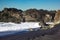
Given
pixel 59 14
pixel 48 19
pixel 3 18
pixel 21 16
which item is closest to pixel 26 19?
pixel 21 16

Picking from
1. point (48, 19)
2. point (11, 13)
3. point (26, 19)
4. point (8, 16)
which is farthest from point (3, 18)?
point (48, 19)

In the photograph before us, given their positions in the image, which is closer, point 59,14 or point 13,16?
point 59,14

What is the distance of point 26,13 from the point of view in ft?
351

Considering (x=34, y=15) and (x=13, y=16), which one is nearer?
(x=13, y=16)

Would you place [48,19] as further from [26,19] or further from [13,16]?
[13,16]

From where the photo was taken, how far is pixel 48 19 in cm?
10312

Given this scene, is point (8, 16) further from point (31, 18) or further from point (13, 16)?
point (31, 18)

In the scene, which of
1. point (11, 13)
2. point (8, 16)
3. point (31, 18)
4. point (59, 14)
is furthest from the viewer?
point (31, 18)

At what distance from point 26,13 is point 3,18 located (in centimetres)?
2398

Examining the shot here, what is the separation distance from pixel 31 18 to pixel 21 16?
20.3 ft

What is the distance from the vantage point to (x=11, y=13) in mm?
97500

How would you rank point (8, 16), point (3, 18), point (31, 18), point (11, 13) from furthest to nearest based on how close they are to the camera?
point (31, 18) < point (11, 13) < point (8, 16) < point (3, 18)

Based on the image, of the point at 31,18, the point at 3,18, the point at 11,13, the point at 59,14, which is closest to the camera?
the point at 59,14

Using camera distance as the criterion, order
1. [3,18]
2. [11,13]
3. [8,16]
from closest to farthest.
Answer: [3,18] < [8,16] < [11,13]
